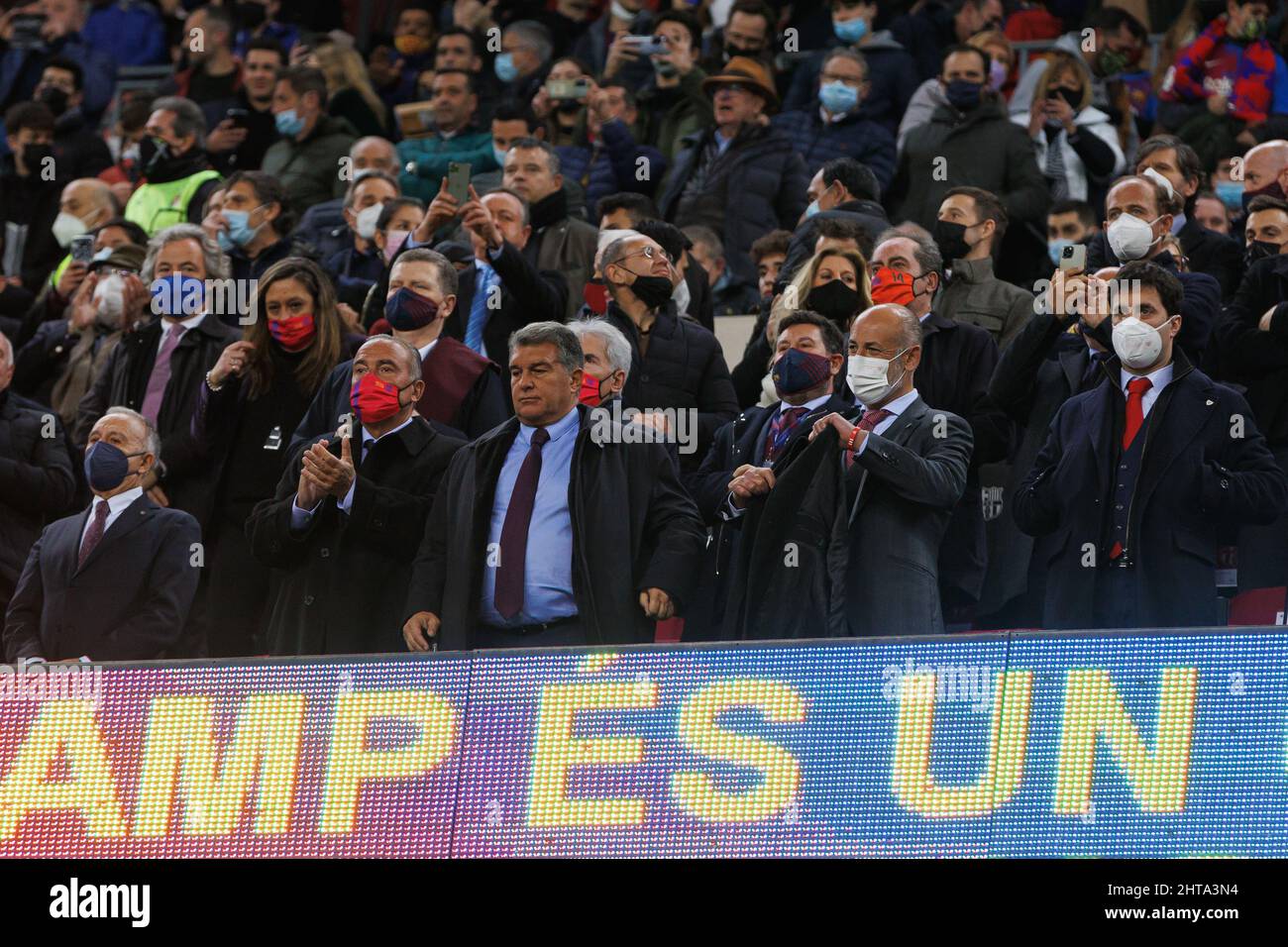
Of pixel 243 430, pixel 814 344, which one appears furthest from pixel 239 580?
pixel 814 344

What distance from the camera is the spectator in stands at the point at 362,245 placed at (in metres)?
13.0

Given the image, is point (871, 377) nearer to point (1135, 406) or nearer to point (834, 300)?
point (1135, 406)

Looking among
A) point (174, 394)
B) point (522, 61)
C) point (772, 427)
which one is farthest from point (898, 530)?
point (522, 61)

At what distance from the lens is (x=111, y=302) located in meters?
12.9

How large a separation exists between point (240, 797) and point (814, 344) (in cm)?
360

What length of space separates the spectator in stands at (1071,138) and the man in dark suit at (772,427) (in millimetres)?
4151

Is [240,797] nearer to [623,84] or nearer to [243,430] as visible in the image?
[243,430]

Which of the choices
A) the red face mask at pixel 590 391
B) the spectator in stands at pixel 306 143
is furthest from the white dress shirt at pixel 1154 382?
the spectator in stands at pixel 306 143

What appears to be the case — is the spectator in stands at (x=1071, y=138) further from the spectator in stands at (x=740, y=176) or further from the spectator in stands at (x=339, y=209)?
the spectator in stands at (x=339, y=209)

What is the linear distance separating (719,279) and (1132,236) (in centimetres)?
349

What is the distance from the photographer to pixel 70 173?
17125 mm

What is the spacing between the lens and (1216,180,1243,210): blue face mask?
43.2 ft

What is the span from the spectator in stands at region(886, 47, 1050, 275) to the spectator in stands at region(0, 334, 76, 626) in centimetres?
486

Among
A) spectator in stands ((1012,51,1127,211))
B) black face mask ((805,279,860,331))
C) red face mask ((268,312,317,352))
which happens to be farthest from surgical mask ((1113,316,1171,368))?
spectator in stands ((1012,51,1127,211))
